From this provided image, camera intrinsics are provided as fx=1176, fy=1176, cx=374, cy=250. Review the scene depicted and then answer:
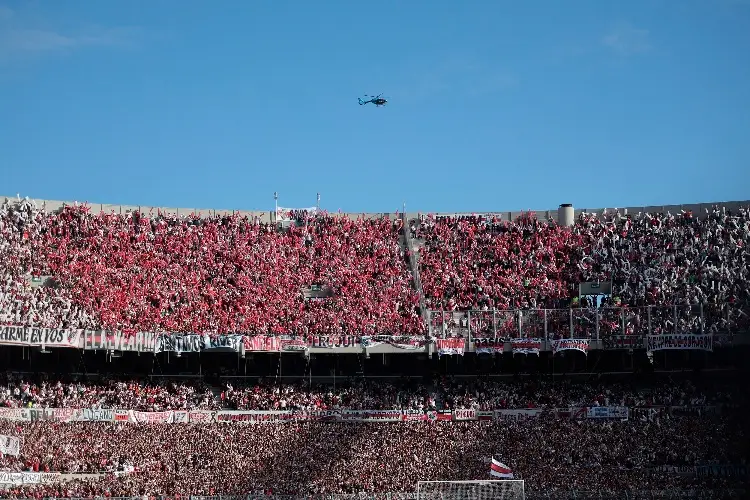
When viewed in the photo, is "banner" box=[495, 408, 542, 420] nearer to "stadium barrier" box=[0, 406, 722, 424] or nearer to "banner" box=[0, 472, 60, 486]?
"stadium barrier" box=[0, 406, 722, 424]

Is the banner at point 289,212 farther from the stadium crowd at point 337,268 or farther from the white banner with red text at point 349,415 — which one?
the white banner with red text at point 349,415

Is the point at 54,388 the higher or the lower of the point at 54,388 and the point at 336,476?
the higher

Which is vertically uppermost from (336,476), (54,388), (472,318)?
(472,318)

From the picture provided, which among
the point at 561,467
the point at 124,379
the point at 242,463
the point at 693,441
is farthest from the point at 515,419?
the point at 124,379

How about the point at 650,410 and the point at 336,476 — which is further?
the point at 650,410

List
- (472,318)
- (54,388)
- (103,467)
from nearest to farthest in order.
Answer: (103,467) < (54,388) < (472,318)

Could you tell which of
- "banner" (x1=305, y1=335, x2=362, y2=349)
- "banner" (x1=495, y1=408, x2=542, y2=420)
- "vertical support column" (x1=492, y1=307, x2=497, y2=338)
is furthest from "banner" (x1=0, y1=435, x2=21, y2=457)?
"vertical support column" (x1=492, y1=307, x2=497, y2=338)

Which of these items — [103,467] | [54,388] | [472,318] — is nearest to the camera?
[103,467]

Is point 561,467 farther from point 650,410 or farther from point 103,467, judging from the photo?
point 103,467

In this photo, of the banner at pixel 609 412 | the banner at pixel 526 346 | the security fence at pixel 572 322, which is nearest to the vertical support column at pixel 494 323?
the security fence at pixel 572 322
